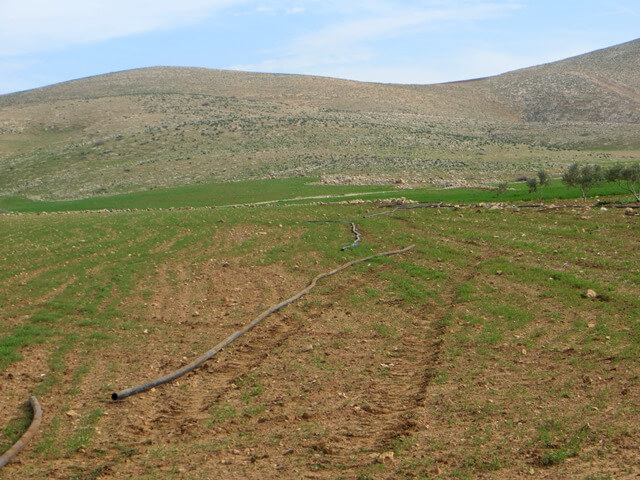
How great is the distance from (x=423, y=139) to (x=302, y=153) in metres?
16.2

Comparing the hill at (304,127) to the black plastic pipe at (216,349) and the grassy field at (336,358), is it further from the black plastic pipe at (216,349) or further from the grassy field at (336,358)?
the black plastic pipe at (216,349)

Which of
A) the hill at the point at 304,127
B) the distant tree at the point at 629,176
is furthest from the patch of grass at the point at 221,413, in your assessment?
the hill at the point at 304,127

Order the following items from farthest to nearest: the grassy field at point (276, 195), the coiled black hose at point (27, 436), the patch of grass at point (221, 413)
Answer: the grassy field at point (276, 195) < the patch of grass at point (221, 413) < the coiled black hose at point (27, 436)

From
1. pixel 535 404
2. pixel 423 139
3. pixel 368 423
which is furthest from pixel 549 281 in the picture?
pixel 423 139

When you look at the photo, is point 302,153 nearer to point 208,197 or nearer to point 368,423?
point 208,197

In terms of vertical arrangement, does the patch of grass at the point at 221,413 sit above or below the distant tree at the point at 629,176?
below

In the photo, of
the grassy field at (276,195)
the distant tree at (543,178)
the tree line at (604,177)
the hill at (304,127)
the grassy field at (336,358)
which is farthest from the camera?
the hill at (304,127)

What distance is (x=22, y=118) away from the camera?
9512 centimetres

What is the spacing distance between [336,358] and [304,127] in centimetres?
7127

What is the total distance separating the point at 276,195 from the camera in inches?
1868

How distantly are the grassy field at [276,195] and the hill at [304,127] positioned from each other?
593 centimetres

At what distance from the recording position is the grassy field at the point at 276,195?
3728 centimetres

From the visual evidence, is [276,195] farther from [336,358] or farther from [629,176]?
[336,358]

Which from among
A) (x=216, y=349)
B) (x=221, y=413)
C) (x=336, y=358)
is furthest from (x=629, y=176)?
(x=221, y=413)
